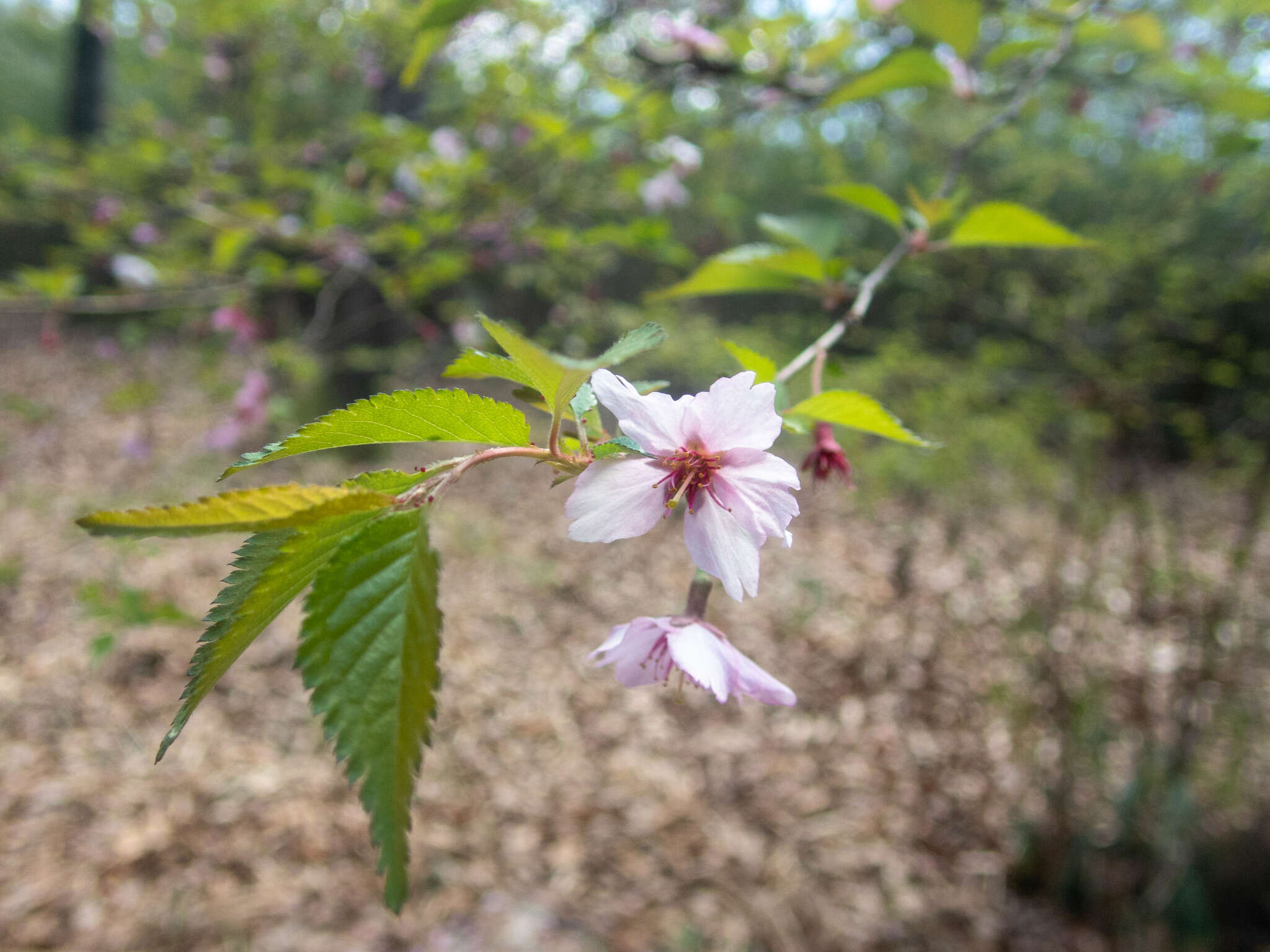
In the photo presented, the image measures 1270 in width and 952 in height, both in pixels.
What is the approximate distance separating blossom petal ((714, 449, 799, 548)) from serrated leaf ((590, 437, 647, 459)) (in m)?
0.07

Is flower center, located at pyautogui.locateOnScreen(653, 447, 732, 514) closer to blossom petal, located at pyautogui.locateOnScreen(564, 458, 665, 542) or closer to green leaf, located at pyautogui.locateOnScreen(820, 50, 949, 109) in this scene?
blossom petal, located at pyautogui.locateOnScreen(564, 458, 665, 542)

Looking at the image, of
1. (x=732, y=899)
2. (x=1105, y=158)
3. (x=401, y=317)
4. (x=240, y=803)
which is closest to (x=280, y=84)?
(x=401, y=317)

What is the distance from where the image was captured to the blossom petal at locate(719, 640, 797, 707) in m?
0.50

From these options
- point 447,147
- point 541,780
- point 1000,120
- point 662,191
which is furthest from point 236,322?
point 1000,120

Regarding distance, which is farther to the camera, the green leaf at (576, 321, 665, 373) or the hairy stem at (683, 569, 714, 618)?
the hairy stem at (683, 569, 714, 618)

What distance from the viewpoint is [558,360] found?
304 mm

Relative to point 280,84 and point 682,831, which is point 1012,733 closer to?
point 682,831

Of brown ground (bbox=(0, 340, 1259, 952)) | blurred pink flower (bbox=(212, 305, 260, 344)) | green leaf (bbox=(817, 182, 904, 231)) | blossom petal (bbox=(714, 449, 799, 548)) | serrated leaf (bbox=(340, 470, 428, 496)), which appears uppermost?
green leaf (bbox=(817, 182, 904, 231))

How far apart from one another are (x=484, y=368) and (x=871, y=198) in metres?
0.49

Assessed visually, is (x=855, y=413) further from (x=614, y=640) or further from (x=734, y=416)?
(x=614, y=640)

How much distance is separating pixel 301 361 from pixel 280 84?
12.0 feet

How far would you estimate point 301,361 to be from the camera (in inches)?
90.4

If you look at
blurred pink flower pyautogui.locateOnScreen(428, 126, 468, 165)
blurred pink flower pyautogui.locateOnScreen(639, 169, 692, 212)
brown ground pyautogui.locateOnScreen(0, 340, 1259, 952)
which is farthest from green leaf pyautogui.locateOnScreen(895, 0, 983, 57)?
brown ground pyautogui.locateOnScreen(0, 340, 1259, 952)

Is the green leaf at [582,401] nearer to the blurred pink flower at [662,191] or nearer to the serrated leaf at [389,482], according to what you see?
the serrated leaf at [389,482]
